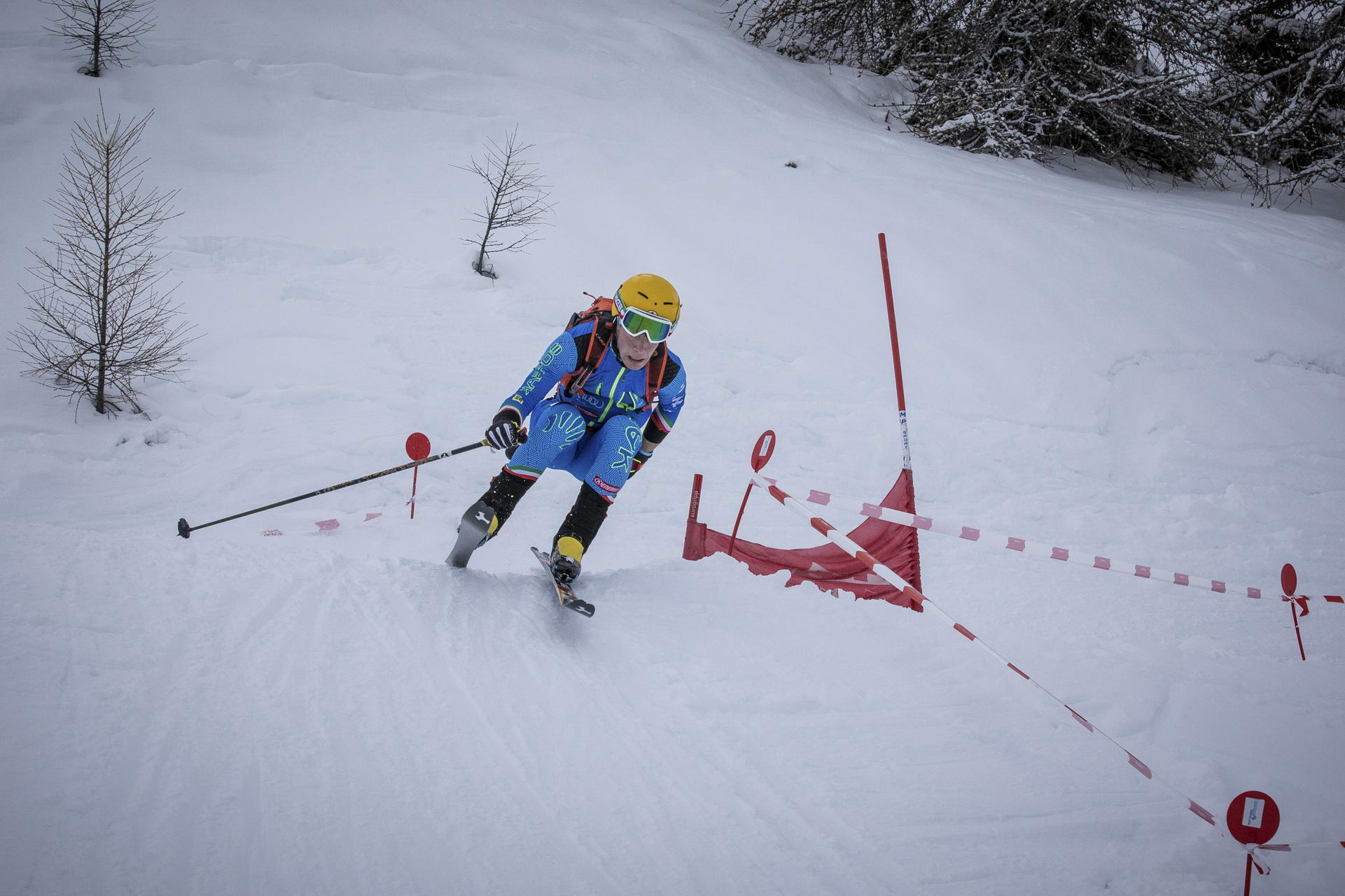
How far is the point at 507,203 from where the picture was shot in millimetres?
9109

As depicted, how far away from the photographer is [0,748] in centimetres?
218

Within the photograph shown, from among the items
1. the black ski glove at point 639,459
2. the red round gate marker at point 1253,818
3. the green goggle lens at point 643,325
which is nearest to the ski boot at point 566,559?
the black ski glove at point 639,459

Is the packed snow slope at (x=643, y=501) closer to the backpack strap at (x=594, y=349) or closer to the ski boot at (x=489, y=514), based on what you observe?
the ski boot at (x=489, y=514)

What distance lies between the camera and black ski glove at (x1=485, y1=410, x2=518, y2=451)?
12.5 ft

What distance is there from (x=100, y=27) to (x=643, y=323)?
33.9 ft

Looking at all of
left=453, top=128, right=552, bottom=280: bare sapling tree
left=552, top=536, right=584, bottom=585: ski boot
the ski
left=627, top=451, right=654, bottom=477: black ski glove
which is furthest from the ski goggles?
left=453, top=128, right=552, bottom=280: bare sapling tree

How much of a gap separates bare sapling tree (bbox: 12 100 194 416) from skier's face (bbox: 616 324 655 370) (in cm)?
445

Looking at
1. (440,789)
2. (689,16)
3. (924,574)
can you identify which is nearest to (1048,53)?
(689,16)

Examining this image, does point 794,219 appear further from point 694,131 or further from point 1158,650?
point 1158,650

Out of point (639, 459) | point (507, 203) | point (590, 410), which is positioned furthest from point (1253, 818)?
point (507, 203)

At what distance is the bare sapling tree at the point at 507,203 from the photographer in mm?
8414

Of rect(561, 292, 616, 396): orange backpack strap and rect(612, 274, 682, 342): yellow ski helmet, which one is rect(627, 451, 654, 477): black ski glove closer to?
rect(561, 292, 616, 396): orange backpack strap

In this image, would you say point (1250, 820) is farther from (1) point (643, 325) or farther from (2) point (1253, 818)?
(1) point (643, 325)

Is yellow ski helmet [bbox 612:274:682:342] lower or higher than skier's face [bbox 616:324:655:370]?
higher
